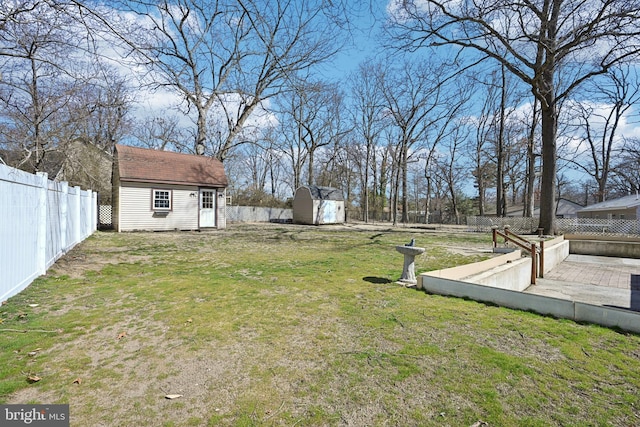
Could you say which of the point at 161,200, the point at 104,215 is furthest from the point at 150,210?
the point at 104,215

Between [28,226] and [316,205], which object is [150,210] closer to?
[28,226]

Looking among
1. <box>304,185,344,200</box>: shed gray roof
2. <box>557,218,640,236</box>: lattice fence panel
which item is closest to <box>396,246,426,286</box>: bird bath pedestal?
<box>557,218,640,236</box>: lattice fence panel

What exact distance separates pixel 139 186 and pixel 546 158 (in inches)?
787

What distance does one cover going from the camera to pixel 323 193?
1040 inches

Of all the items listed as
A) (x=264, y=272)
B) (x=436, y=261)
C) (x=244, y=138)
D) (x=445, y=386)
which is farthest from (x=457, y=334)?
(x=244, y=138)

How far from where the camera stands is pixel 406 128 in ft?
98.5

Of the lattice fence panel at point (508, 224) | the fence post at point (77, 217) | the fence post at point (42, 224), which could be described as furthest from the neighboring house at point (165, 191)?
the lattice fence panel at point (508, 224)

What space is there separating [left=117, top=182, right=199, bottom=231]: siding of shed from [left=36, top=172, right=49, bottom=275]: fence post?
32.3ft

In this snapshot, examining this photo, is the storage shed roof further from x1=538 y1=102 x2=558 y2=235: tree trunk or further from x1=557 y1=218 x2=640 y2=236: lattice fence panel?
x1=557 y1=218 x2=640 y2=236: lattice fence panel

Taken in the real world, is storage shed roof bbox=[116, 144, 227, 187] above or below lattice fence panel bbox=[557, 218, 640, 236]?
above

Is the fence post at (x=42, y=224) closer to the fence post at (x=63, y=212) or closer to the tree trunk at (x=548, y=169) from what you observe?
the fence post at (x=63, y=212)

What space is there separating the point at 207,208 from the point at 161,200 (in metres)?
2.47

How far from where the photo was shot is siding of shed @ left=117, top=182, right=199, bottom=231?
1439cm

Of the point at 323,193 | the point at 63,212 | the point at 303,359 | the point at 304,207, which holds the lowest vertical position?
the point at 303,359
